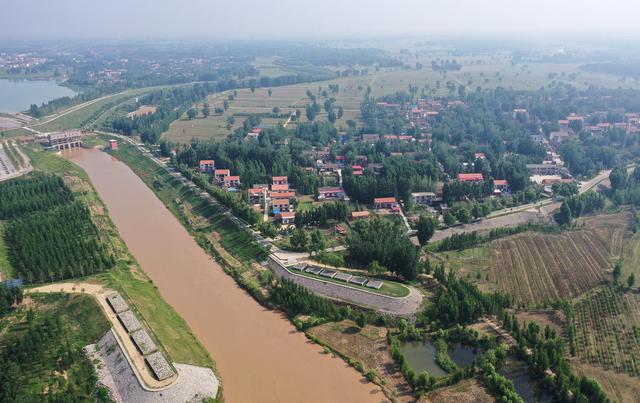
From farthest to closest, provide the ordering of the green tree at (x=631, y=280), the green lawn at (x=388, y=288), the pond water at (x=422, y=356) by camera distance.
A: the green tree at (x=631, y=280), the green lawn at (x=388, y=288), the pond water at (x=422, y=356)

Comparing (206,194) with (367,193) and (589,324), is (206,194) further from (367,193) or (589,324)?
(589,324)

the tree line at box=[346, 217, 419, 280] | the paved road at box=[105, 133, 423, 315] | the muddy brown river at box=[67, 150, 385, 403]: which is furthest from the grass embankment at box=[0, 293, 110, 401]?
the tree line at box=[346, 217, 419, 280]

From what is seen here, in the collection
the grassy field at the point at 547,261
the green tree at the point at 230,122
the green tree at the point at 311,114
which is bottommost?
the grassy field at the point at 547,261

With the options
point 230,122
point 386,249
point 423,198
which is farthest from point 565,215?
point 230,122

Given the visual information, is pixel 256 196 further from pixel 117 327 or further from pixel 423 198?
pixel 117 327

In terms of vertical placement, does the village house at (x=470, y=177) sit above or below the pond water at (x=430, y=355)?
above

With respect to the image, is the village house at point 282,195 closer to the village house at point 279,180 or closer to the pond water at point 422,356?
the village house at point 279,180

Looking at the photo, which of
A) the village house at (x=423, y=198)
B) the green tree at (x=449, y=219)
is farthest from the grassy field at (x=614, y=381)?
the village house at (x=423, y=198)
